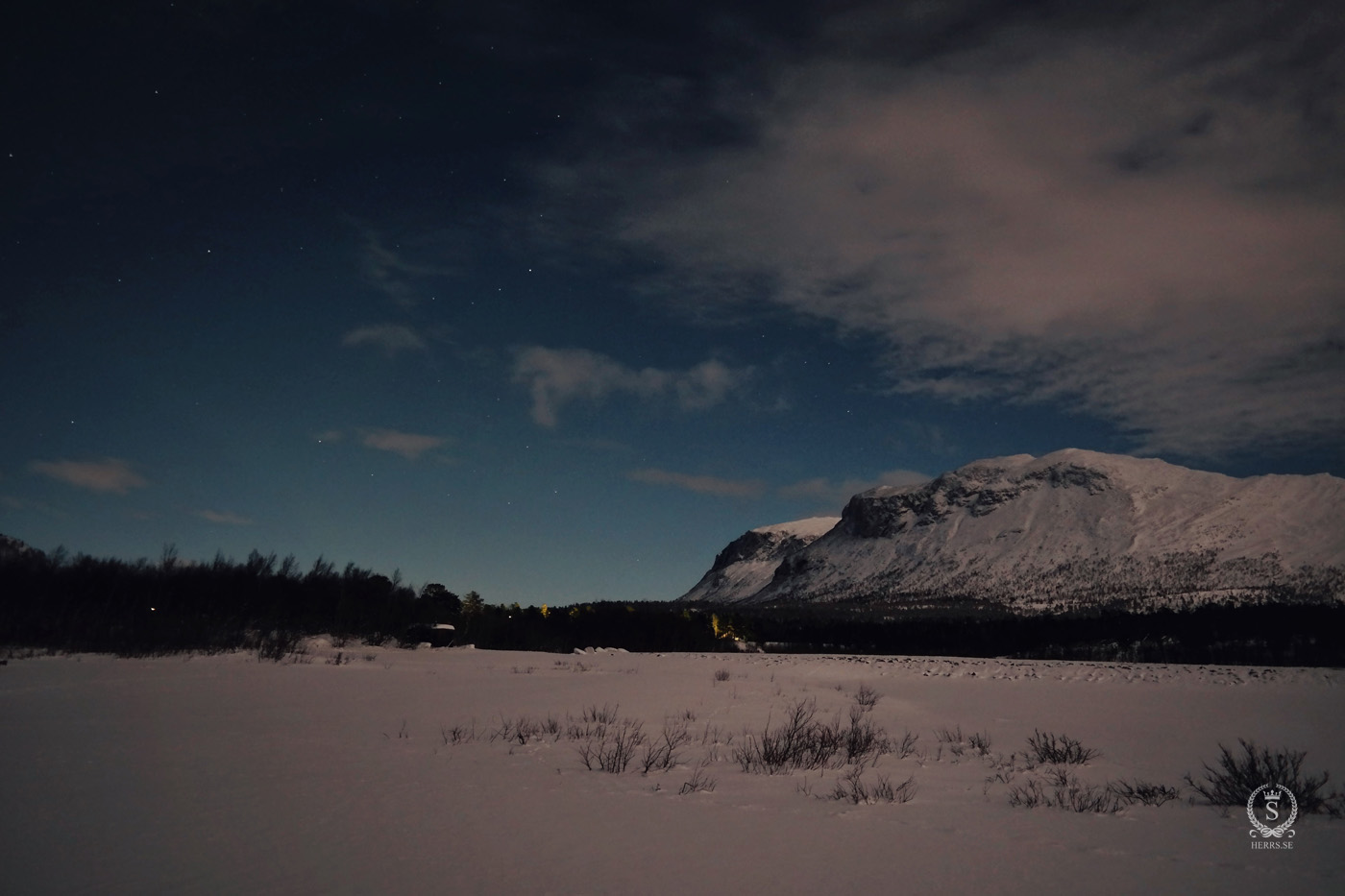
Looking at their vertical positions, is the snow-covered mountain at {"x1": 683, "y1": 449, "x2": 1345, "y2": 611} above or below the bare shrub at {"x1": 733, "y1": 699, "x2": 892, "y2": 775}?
above

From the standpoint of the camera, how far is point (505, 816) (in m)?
4.18

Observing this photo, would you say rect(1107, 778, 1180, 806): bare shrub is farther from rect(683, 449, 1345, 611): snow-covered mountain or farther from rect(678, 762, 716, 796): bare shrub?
rect(683, 449, 1345, 611): snow-covered mountain

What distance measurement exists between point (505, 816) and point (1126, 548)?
7038 inches

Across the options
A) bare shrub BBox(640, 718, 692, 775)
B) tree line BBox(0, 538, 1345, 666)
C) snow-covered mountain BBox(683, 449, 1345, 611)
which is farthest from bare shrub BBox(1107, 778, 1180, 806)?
snow-covered mountain BBox(683, 449, 1345, 611)

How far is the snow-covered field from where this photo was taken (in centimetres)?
323

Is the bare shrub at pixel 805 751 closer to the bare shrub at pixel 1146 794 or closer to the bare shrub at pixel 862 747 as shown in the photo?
the bare shrub at pixel 862 747

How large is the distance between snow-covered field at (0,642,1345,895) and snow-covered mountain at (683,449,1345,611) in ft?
381

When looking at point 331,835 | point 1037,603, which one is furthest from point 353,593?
point 1037,603

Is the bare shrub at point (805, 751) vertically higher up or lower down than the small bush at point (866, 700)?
higher up

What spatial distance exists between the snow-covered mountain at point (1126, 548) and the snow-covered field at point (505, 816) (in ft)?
381

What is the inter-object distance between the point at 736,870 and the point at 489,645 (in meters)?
35.3

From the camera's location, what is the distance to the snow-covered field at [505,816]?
323cm

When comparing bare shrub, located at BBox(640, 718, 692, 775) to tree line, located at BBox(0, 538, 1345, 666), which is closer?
bare shrub, located at BBox(640, 718, 692, 775)

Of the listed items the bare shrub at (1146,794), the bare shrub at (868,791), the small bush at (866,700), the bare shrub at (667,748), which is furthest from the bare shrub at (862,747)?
the small bush at (866,700)
